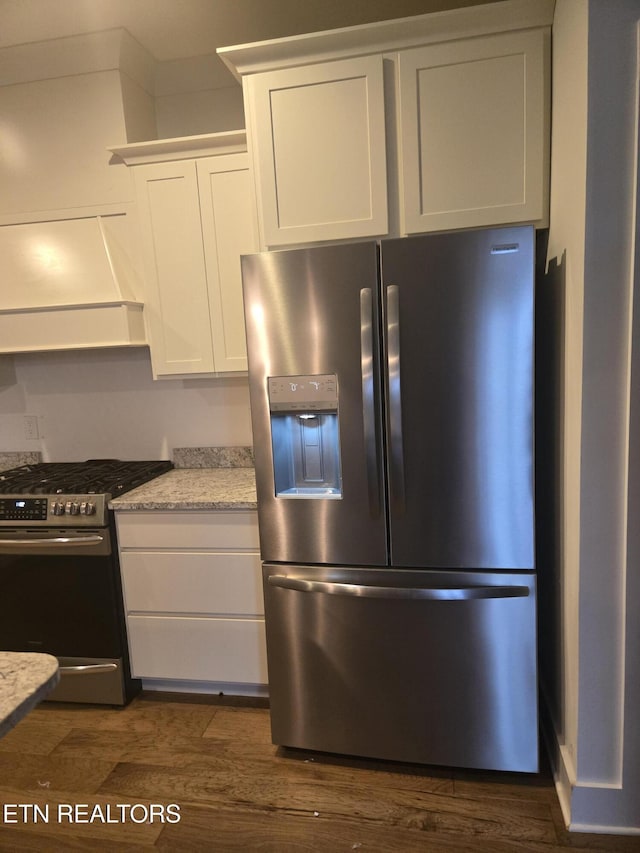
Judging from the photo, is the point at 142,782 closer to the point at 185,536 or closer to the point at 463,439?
the point at 185,536

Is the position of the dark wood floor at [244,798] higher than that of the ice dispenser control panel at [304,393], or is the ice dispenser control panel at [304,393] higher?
the ice dispenser control panel at [304,393]

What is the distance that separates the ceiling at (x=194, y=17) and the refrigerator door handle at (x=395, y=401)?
139cm

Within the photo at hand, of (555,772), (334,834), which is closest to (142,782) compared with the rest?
(334,834)

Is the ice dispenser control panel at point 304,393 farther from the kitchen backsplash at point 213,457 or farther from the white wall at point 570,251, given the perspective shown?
the kitchen backsplash at point 213,457

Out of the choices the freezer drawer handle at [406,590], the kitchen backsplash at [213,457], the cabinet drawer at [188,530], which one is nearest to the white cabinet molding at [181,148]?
the kitchen backsplash at [213,457]

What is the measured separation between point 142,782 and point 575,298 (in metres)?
2.14

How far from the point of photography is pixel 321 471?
1.89m

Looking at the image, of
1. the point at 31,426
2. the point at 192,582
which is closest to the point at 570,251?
the point at 192,582

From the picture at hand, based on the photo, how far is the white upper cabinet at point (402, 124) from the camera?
1804mm

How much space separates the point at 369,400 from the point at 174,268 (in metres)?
1.20

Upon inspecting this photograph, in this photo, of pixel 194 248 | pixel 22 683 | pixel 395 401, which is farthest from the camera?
pixel 194 248

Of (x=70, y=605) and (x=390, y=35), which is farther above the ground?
(x=390, y=35)

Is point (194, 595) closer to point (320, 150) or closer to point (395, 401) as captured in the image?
point (395, 401)

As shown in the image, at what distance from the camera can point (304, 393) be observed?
1.81m
